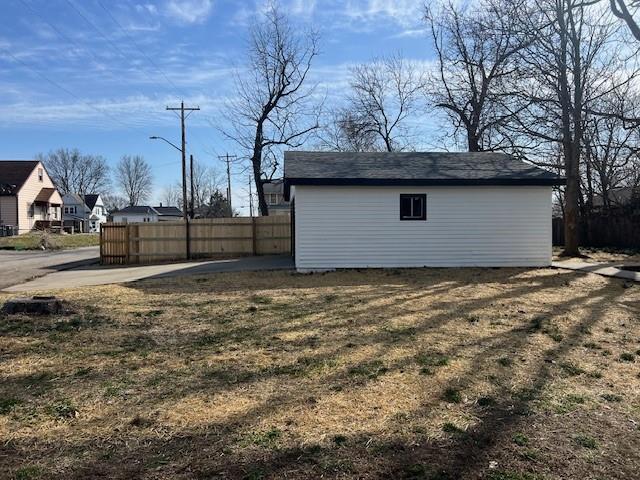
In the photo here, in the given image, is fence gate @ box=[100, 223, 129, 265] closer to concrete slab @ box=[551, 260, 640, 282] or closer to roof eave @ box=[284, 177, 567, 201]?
roof eave @ box=[284, 177, 567, 201]

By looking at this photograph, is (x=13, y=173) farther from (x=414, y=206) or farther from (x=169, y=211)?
(x=169, y=211)

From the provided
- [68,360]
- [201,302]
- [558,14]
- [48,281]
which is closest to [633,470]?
[68,360]

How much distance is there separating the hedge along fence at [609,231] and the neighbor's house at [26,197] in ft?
122

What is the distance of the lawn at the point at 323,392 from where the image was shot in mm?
3166

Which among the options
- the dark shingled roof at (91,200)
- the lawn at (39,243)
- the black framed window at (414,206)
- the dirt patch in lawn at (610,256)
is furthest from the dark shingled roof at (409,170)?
the dark shingled roof at (91,200)

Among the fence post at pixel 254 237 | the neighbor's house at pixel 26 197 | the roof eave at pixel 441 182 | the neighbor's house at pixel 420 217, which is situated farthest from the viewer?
the neighbor's house at pixel 26 197

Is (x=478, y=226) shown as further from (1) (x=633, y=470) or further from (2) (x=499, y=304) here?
(1) (x=633, y=470)

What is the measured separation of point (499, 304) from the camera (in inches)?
346

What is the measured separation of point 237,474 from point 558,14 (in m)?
18.5

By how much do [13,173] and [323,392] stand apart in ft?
160

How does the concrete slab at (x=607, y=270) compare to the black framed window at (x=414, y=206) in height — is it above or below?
below

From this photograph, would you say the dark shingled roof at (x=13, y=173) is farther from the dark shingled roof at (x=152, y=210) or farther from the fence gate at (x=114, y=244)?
the dark shingled roof at (x=152, y=210)

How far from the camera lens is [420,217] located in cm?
1441

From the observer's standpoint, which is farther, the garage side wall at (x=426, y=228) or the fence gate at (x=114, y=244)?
the fence gate at (x=114, y=244)
